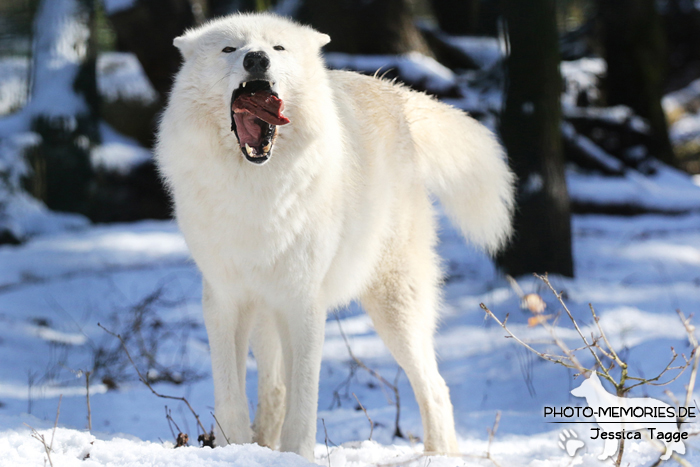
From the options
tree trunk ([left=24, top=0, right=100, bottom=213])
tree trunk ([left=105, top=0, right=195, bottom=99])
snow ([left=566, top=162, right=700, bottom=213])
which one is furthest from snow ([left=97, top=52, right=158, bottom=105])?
snow ([left=566, top=162, right=700, bottom=213])

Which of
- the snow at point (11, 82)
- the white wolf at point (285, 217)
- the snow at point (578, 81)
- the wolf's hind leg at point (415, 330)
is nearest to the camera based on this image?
the white wolf at point (285, 217)

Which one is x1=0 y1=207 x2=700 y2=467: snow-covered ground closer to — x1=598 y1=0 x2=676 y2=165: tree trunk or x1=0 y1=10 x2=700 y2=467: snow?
x1=0 y1=10 x2=700 y2=467: snow

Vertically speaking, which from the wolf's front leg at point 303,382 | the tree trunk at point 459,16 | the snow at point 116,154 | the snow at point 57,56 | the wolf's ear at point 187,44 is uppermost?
the tree trunk at point 459,16

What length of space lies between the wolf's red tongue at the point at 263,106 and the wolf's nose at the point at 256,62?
0.31 ft

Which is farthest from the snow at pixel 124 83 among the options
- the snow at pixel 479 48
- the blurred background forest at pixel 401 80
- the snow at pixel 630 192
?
the snow at pixel 630 192

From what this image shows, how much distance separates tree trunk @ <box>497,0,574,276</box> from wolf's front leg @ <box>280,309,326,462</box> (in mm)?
2951

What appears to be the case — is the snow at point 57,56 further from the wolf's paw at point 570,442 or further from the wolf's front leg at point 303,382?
the wolf's paw at point 570,442

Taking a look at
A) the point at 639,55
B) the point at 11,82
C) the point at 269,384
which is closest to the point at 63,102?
the point at 11,82

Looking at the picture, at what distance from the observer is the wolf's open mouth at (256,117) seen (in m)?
2.35

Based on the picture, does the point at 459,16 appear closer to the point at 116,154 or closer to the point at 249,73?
the point at 116,154

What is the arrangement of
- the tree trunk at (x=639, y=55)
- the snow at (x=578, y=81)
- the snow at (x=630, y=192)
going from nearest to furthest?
the snow at (x=630, y=192), the tree trunk at (x=639, y=55), the snow at (x=578, y=81)

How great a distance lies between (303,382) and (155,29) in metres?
6.50

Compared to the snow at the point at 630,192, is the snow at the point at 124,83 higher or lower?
higher

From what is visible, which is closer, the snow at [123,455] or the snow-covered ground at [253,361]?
the snow at [123,455]
